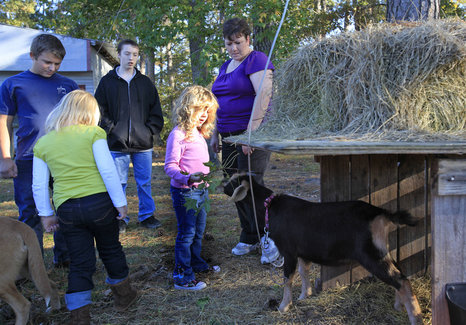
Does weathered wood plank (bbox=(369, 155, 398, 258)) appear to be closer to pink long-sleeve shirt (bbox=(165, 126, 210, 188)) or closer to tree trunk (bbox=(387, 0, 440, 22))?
pink long-sleeve shirt (bbox=(165, 126, 210, 188))

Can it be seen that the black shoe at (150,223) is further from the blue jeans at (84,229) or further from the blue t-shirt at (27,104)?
the blue jeans at (84,229)

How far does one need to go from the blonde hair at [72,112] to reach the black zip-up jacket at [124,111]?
228cm

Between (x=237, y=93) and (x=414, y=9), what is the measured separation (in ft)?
7.51

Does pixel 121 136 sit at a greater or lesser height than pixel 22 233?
greater

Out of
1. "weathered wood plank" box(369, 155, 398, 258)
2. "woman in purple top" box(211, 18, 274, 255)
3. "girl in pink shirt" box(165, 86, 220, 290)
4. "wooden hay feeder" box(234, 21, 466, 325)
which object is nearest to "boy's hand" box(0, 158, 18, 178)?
"girl in pink shirt" box(165, 86, 220, 290)

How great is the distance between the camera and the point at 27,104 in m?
3.95

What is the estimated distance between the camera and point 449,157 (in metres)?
2.48

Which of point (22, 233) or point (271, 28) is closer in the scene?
point (22, 233)

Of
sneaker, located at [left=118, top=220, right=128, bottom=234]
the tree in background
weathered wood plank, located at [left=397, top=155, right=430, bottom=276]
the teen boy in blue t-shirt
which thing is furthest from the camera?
the tree in background

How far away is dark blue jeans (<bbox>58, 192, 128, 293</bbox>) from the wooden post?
8.25ft

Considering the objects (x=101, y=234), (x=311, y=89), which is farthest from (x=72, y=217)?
(x=311, y=89)

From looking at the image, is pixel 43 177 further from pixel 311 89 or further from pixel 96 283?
pixel 311 89

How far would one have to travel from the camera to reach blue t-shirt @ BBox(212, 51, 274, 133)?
4141 mm

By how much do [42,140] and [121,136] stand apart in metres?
2.40
